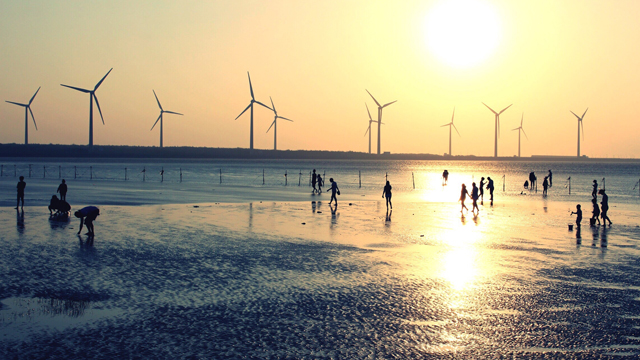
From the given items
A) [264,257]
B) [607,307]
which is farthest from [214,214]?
[607,307]

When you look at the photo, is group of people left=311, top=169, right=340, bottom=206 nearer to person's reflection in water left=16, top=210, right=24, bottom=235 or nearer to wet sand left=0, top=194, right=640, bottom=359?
wet sand left=0, top=194, right=640, bottom=359

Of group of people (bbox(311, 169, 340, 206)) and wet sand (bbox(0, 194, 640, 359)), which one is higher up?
group of people (bbox(311, 169, 340, 206))

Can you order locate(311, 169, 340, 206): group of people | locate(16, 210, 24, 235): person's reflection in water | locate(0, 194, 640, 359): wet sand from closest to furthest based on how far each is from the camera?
1. locate(0, 194, 640, 359): wet sand
2. locate(16, 210, 24, 235): person's reflection in water
3. locate(311, 169, 340, 206): group of people

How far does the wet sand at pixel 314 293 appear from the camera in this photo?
27.7 ft

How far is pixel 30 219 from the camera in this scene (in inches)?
920

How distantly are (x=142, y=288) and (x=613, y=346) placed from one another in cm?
979

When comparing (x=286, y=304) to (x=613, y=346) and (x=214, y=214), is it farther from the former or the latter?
(x=214, y=214)

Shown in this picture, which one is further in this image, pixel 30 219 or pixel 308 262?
pixel 30 219

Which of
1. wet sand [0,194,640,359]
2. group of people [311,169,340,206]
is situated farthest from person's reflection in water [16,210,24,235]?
group of people [311,169,340,206]

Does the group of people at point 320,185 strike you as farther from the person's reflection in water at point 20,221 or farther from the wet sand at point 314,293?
the person's reflection in water at point 20,221

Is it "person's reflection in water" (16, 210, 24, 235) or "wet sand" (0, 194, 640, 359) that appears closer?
"wet sand" (0, 194, 640, 359)

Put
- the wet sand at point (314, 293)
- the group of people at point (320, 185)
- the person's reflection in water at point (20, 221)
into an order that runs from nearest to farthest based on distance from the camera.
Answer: the wet sand at point (314, 293) → the person's reflection in water at point (20, 221) → the group of people at point (320, 185)

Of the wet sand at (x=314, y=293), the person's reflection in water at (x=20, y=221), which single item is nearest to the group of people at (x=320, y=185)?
the wet sand at (x=314, y=293)

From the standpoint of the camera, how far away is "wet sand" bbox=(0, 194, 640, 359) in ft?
27.7
